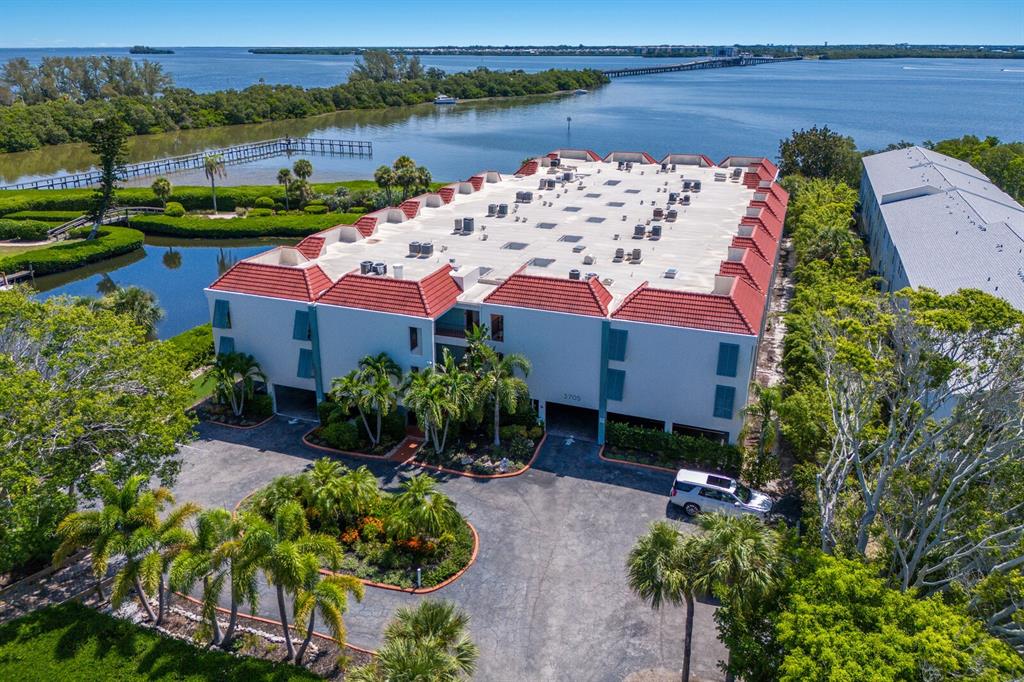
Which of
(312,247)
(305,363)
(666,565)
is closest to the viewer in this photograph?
(666,565)

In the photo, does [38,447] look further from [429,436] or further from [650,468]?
[650,468]

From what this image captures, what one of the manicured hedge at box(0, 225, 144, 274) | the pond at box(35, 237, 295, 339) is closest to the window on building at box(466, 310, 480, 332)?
the pond at box(35, 237, 295, 339)

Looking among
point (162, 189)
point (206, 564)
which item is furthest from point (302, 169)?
point (206, 564)

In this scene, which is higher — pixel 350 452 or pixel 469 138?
pixel 469 138

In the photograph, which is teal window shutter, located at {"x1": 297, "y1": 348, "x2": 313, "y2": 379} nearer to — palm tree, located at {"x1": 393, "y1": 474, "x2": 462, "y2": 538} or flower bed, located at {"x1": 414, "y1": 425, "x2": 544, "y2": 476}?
flower bed, located at {"x1": 414, "y1": 425, "x2": 544, "y2": 476}

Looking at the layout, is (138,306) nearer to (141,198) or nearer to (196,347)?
(196,347)

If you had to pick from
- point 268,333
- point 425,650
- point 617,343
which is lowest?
point 425,650

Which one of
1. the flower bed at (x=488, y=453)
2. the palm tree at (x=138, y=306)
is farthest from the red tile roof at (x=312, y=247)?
the flower bed at (x=488, y=453)
